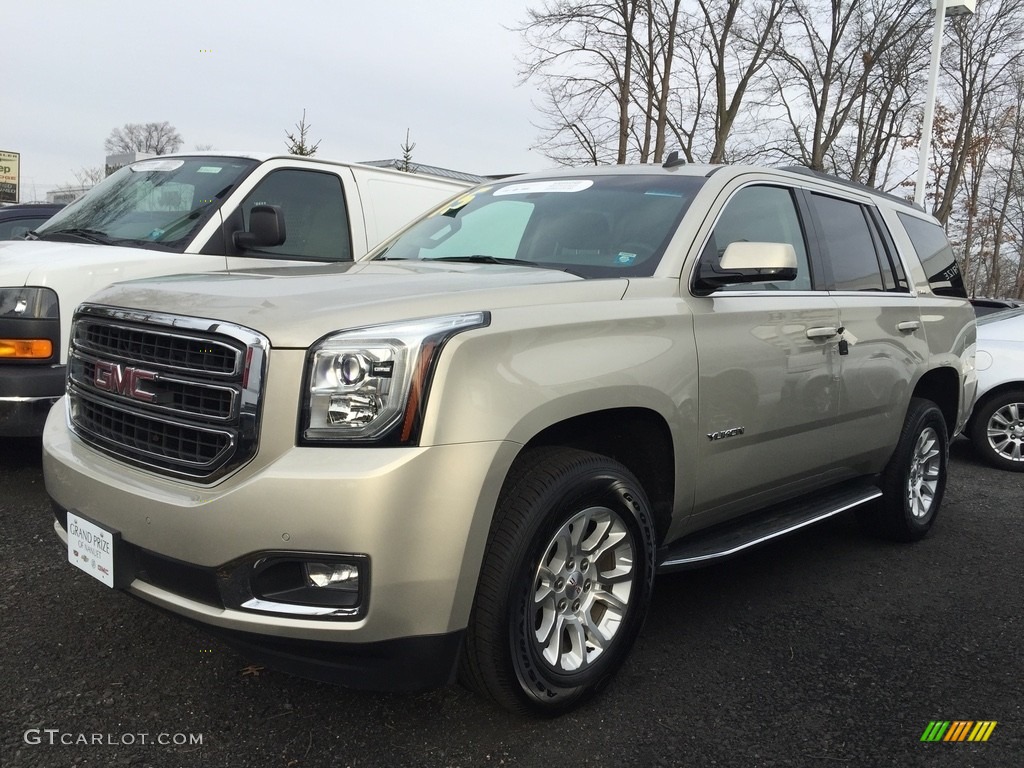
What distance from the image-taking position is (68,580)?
3.56 metres

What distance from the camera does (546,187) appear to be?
3832 mm

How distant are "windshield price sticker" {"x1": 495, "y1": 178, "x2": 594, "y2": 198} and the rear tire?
7.29ft

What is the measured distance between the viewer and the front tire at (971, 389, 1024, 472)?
7.35 m

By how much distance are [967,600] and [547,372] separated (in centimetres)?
269

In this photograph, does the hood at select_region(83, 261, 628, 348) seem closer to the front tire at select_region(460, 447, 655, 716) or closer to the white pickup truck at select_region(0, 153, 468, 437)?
the front tire at select_region(460, 447, 655, 716)

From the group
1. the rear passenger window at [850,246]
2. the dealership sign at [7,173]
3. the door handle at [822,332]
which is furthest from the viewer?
the dealership sign at [7,173]

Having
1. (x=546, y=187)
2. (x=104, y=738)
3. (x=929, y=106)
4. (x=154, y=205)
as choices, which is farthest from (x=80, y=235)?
(x=929, y=106)

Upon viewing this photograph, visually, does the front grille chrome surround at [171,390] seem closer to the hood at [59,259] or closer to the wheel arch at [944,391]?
the hood at [59,259]

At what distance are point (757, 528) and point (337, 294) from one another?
2.00 meters

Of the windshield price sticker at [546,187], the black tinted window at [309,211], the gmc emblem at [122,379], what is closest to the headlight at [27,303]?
the black tinted window at [309,211]

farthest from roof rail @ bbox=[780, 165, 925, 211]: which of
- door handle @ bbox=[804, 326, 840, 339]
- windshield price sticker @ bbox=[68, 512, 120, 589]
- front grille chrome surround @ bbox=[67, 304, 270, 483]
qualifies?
windshield price sticker @ bbox=[68, 512, 120, 589]

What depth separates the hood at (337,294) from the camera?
89.0 inches

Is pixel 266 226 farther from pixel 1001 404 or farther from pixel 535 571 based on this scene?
pixel 1001 404

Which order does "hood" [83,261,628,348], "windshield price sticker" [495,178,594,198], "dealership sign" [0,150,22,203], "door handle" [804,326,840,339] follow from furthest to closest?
"dealership sign" [0,150,22,203] → "windshield price sticker" [495,178,594,198] → "door handle" [804,326,840,339] → "hood" [83,261,628,348]
